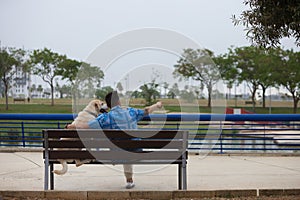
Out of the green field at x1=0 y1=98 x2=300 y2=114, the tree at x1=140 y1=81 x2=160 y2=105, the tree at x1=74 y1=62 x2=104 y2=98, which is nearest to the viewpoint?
the tree at x1=140 y1=81 x2=160 y2=105

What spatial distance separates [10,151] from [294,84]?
46.3 meters

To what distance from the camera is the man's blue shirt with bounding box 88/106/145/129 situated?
20.8 ft

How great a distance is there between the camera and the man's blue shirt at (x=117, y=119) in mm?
6352

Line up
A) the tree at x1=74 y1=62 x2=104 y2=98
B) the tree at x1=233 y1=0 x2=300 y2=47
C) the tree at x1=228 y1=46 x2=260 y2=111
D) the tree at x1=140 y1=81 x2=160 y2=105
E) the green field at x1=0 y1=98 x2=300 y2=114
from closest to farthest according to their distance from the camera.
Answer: the tree at x1=233 y1=0 x2=300 y2=47
the tree at x1=140 y1=81 x2=160 y2=105
the tree at x1=74 y1=62 x2=104 y2=98
the green field at x1=0 y1=98 x2=300 y2=114
the tree at x1=228 y1=46 x2=260 y2=111

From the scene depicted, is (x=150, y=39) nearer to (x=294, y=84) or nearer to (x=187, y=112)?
(x=187, y=112)

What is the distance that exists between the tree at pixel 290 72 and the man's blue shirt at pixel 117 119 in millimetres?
47962

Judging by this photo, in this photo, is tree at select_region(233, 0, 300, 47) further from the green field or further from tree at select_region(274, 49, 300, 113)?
tree at select_region(274, 49, 300, 113)

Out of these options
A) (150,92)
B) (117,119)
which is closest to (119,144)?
(117,119)

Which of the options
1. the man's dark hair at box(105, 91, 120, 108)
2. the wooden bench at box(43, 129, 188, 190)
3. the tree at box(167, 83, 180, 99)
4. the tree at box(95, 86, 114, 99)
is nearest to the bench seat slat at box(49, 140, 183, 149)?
the wooden bench at box(43, 129, 188, 190)

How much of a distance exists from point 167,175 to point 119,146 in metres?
1.92

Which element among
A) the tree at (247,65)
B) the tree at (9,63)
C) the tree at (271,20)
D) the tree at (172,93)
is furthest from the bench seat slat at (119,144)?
the tree at (247,65)

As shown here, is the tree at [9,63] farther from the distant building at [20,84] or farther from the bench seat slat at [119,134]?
the bench seat slat at [119,134]

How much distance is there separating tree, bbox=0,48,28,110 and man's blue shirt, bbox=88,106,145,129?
1702 inches

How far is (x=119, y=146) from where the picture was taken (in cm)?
607
